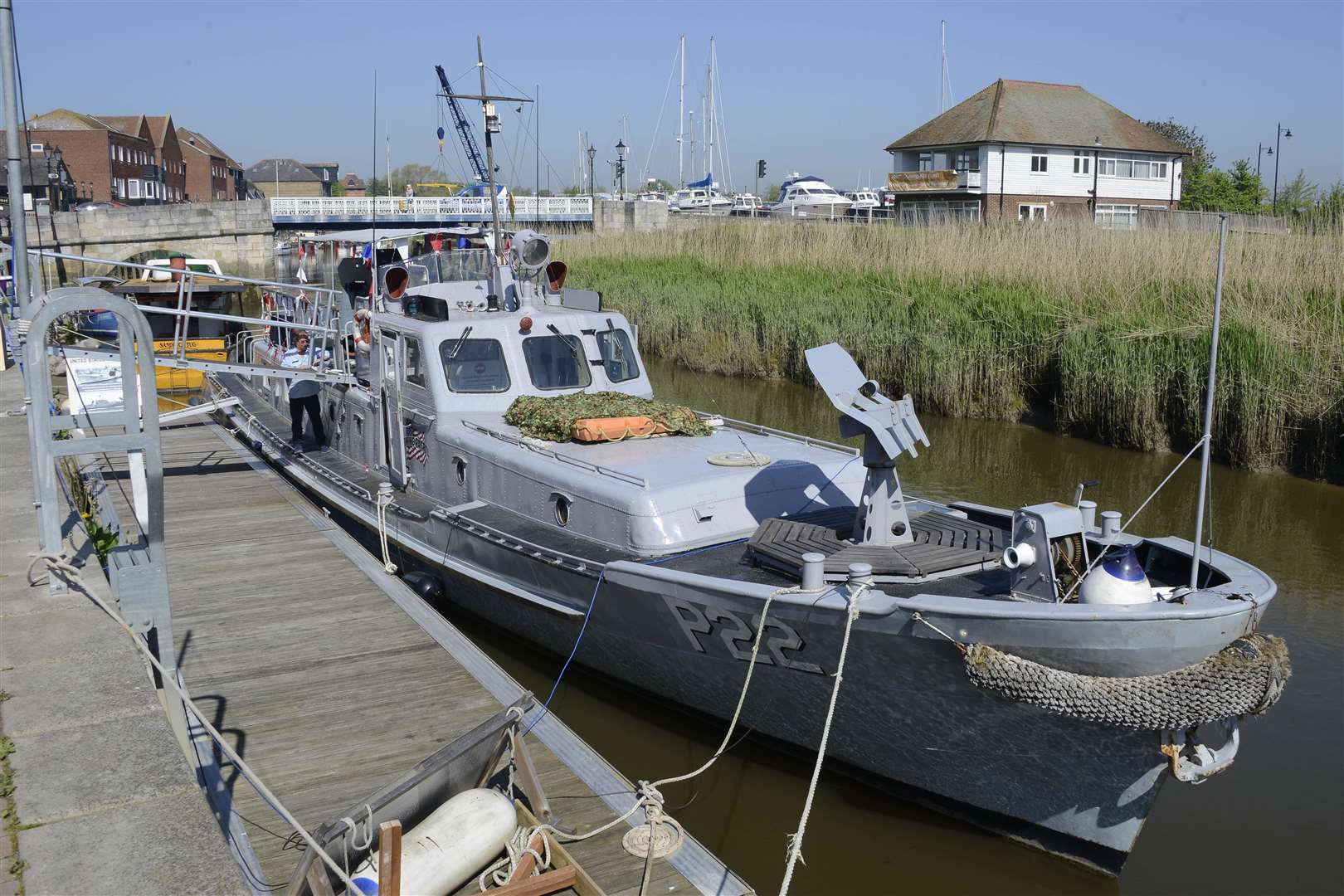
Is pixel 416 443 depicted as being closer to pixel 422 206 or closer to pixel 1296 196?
pixel 1296 196

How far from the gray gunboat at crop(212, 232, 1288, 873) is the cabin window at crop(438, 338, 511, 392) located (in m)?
0.03

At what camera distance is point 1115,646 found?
18.9 feet

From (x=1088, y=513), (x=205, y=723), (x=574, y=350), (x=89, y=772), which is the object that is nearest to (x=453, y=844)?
(x=205, y=723)

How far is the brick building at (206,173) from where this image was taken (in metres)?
94.3

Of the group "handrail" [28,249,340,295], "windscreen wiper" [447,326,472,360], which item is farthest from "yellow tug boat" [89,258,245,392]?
"windscreen wiper" [447,326,472,360]

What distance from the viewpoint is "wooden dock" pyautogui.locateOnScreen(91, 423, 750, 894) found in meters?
5.42

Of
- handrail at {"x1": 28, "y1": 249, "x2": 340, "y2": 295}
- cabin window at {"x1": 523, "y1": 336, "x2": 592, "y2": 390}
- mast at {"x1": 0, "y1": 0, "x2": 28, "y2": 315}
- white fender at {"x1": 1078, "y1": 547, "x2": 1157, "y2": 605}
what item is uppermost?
mast at {"x1": 0, "y1": 0, "x2": 28, "y2": 315}

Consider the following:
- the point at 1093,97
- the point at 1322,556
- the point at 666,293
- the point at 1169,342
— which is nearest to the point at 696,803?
the point at 1322,556

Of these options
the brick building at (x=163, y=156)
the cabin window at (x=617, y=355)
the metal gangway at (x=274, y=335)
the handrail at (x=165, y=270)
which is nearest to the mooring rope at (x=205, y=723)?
the metal gangway at (x=274, y=335)

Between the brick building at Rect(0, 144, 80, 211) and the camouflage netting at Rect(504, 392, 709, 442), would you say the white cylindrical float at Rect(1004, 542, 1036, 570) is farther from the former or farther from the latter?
the brick building at Rect(0, 144, 80, 211)

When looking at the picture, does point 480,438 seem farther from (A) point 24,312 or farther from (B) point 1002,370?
(B) point 1002,370

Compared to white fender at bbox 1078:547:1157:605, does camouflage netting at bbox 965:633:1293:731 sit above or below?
below

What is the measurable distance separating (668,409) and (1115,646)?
16.4 ft

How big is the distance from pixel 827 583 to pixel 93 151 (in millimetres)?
75863
